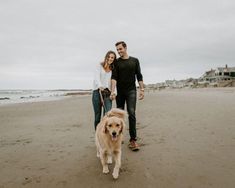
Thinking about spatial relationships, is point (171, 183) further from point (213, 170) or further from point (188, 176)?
point (213, 170)

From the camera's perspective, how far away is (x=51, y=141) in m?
6.09

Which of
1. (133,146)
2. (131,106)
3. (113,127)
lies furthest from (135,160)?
(131,106)

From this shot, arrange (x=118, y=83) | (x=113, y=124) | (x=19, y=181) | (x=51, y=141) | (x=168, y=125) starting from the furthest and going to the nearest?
(x=168, y=125) < (x=51, y=141) < (x=118, y=83) < (x=113, y=124) < (x=19, y=181)

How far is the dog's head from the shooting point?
155 inches

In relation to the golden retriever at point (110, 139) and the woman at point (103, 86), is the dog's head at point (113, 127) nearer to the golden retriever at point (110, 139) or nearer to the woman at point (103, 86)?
the golden retriever at point (110, 139)

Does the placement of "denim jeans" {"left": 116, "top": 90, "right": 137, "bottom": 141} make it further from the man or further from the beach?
the beach

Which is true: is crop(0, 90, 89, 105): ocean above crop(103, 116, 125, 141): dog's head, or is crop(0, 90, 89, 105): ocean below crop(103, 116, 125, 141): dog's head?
below

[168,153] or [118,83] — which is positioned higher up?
[118,83]

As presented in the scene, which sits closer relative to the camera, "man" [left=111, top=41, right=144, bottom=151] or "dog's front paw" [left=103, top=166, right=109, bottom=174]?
"dog's front paw" [left=103, top=166, right=109, bottom=174]

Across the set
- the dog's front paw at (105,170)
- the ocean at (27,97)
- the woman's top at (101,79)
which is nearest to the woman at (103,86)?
the woman's top at (101,79)

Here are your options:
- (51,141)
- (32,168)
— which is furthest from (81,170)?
(51,141)

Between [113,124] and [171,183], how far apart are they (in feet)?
3.83

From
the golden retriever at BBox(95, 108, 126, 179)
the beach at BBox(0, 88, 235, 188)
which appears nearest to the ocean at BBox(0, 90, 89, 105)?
the beach at BBox(0, 88, 235, 188)

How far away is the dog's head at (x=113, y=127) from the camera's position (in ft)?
12.9
